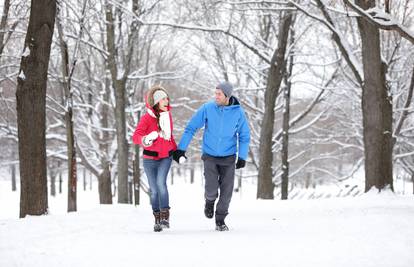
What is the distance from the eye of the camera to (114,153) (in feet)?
61.5

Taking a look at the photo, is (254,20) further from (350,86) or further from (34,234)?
(34,234)

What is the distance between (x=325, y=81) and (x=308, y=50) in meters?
1.43

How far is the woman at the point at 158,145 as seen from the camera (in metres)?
5.73

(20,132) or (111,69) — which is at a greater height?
(111,69)

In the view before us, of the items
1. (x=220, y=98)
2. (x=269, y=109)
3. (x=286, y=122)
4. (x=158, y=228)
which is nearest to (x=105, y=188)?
(x=269, y=109)

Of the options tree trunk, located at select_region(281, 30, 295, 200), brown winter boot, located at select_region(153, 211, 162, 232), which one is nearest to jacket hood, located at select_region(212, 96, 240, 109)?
brown winter boot, located at select_region(153, 211, 162, 232)

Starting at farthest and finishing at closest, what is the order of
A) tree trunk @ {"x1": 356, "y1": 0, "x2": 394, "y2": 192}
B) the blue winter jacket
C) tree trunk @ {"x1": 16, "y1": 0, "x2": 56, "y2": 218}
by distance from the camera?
tree trunk @ {"x1": 356, "y1": 0, "x2": 394, "y2": 192}
tree trunk @ {"x1": 16, "y1": 0, "x2": 56, "y2": 218}
the blue winter jacket

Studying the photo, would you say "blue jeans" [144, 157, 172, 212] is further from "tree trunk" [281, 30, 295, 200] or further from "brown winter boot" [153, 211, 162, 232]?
"tree trunk" [281, 30, 295, 200]

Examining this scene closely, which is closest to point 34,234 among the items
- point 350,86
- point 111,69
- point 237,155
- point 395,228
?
point 237,155

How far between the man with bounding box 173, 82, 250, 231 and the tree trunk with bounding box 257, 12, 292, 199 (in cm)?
739

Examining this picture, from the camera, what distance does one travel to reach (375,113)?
31.1 ft

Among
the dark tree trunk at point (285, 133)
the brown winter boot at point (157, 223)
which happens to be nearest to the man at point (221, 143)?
the brown winter boot at point (157, 223)

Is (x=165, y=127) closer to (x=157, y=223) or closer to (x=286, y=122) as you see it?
(x=157, y=223)

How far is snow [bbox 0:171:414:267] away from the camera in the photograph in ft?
12.5
